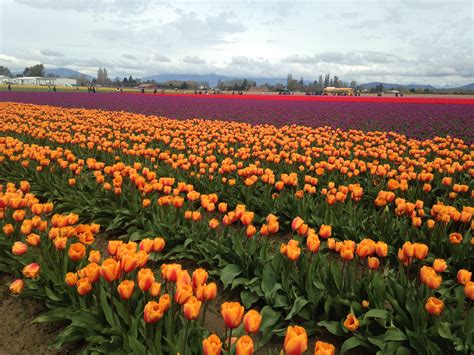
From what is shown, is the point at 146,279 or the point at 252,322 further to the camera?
the point at 146,279

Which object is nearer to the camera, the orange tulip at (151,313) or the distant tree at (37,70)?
the orange tulip at (151,313)

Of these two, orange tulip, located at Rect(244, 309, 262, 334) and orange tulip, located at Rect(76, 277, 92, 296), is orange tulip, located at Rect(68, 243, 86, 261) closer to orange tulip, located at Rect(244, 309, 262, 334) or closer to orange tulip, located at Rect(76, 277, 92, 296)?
orange tulip, located at Rect(76, 277, 92, 296)

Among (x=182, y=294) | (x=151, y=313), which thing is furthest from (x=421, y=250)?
(x=151, y=313)

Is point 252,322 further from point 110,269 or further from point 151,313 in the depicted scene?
point 110,269

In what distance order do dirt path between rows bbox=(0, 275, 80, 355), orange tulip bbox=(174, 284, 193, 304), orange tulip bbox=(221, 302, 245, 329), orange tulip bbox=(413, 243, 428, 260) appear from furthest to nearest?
dirt path between rows bbox=(0, 275, 80, 355) → orange tulip bbox=(413, 243, 428, 260) → orange tulip bbox=(174, 284, 193, 304) → orange tulip bbox=(221, 302, 245, 329)

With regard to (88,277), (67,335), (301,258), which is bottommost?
(67,335)

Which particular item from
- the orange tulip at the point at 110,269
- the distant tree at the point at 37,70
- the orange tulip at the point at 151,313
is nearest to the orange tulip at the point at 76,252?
the orange tulip at the point at 110,269

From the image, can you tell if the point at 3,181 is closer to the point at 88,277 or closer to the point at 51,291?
the point at 51,291

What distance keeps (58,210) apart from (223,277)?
3.87m

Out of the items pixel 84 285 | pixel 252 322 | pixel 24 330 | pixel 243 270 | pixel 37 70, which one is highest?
pixel 37 70

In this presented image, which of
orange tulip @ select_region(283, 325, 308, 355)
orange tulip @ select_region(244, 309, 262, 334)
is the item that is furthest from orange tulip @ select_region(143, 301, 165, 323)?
orange tulip @ select_region(283, 325, 308, 355)

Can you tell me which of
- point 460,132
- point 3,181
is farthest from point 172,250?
point 460,132

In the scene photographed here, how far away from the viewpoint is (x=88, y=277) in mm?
2842

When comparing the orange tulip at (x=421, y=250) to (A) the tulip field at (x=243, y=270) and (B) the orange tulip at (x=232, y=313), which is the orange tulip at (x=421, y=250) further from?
(B) the orange tulip at (x=232, y=313)
